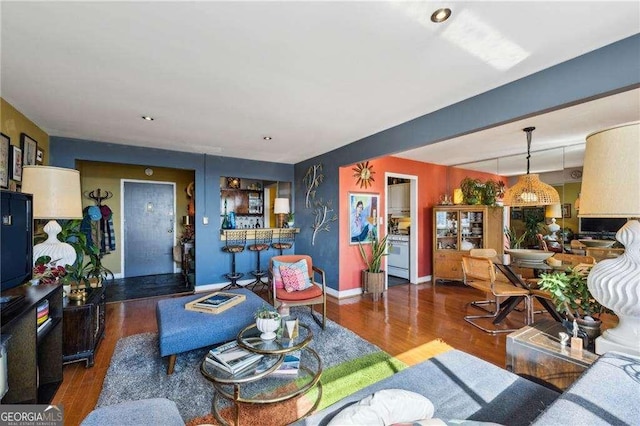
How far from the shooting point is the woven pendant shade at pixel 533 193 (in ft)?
11.6

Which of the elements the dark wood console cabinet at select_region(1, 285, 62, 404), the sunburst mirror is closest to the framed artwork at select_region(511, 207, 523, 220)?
the sunburst mirror

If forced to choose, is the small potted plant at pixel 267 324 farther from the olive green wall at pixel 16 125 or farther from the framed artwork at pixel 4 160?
the olive green wall at pixel 16 125

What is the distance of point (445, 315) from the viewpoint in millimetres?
Answer: 3568

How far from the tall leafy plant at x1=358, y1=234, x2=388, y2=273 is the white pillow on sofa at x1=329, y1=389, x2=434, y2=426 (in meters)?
3.45

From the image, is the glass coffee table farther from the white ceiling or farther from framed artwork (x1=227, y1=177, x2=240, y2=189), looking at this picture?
framed artwork (x1=227, y1=177, x2=240, y2=189)

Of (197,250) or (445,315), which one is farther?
(197,250)

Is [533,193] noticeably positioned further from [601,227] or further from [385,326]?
[385,326]

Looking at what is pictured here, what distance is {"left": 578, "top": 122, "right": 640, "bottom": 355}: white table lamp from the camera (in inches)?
43.8

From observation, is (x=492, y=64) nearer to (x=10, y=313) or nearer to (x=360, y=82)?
(x=360, y=82)

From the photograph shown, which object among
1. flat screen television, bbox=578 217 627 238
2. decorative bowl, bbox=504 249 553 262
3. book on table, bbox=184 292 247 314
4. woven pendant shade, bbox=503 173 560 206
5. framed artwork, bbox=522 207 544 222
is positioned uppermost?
woven pendant shade, bbox=503 173 560 206

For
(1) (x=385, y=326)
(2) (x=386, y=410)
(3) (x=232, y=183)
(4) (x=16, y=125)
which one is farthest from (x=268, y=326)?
(3) (x=232, y=183)

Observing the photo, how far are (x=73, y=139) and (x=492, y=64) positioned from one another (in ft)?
16.2

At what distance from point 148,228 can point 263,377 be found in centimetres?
507

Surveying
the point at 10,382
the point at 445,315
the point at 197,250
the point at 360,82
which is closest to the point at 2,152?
the point at 10,382
